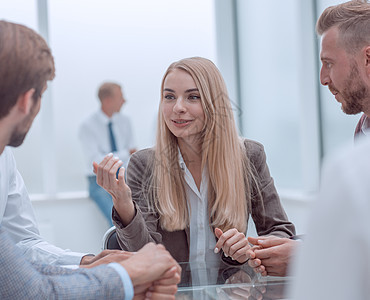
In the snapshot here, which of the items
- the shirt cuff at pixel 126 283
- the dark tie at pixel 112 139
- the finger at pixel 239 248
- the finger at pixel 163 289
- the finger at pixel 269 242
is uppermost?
the dark tie at pixel 112 139

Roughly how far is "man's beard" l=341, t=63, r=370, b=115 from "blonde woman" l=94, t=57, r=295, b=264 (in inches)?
18.1

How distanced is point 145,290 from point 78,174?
4.94 meters

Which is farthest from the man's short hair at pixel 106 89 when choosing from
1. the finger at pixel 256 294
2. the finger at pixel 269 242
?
the finger at pixel 256 294

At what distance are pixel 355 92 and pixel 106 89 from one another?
3656 millimetres

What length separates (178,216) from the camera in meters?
2.11

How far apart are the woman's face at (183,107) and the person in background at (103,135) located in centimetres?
321

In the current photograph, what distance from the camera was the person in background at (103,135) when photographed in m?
5.38

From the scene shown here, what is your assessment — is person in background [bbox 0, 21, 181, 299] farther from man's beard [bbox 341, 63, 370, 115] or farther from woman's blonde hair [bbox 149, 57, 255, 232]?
man's beard [bbox 341, 63, 370, 115]

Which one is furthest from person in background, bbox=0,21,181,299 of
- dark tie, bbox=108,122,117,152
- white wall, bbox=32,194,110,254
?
white wall, bbox=32,194,110,254

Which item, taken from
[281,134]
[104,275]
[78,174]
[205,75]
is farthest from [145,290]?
[78,174]

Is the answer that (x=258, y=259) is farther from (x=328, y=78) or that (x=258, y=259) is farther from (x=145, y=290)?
(x=328, y=78)

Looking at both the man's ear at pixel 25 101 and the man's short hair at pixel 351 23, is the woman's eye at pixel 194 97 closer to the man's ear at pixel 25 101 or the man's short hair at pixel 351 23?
the man's short hair at pixel 351 23

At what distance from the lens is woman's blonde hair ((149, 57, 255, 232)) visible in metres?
2.11

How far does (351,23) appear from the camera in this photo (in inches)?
82.3
